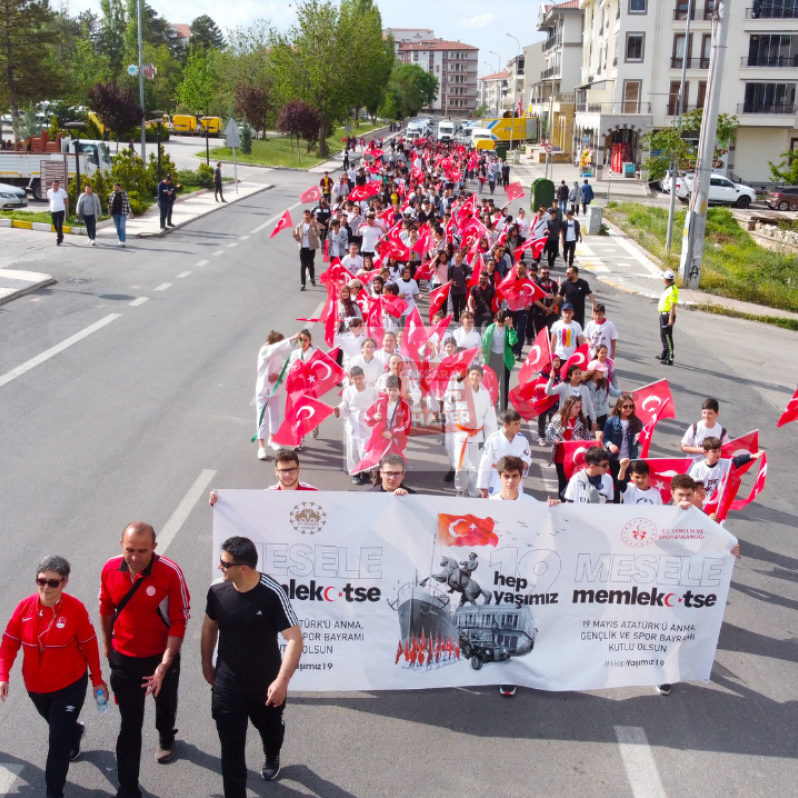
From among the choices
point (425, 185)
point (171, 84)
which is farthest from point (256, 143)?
point (425, 185)

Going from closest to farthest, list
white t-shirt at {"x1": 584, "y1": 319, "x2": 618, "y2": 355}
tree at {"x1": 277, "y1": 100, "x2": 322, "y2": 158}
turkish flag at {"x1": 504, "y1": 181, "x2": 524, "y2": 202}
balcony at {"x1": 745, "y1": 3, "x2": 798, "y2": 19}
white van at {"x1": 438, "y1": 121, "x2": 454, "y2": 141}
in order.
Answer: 1. white t-shirt at {"x1": 584, "y1": 319, "x2": 618, "y2": 355}
2. turkish flag at {"x1": 504, "y1": 181, "x2": 524, "y2": 202}
3. balcony at {"x1": 745, "y1": 3, "x2": 798, "y2": 19}
4. tree at {"x1": 277, "y1": 100, "x2": 322, "y2": 158}
5. white van at {"x1": 438, "y1": 121, "x2": 454, "y2": 141}

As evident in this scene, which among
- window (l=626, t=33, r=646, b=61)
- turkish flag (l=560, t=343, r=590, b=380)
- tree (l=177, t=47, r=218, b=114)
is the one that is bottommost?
turkish flag (l=560, t=343, r=590, b=380)

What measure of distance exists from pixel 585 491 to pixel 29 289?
610 inches

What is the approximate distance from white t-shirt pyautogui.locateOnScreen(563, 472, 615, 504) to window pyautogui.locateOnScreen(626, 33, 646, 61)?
58.5 metres

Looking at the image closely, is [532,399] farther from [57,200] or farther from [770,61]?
[770,61]

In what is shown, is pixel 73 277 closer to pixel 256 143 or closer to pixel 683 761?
pixel 683 761

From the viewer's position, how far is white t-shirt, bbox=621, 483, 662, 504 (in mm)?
7629

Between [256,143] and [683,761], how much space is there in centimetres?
6789

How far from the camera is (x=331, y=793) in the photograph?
5395 mm

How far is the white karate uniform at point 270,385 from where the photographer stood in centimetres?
1059

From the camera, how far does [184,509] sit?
929 centimetres

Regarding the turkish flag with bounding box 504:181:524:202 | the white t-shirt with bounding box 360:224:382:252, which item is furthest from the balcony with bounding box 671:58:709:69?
the white t-shirt with bounding box 360:224:382:252

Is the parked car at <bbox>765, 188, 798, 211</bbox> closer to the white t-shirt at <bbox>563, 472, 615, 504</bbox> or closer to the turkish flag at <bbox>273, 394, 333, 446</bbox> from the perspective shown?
the turkish flag at <bbox>273, 394, 333, 446</bbox>

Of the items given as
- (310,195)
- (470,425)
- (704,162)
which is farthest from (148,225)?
(470,425)
